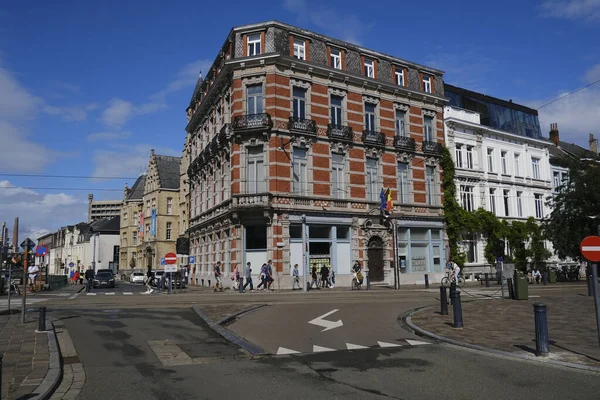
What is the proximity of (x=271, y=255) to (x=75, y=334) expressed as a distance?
56.4ft

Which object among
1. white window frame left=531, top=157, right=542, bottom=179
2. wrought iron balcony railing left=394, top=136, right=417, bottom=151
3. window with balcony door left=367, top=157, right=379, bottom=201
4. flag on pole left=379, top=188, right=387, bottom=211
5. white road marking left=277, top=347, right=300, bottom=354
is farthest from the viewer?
white window frame left=531, top=157, right=542, bottom=179

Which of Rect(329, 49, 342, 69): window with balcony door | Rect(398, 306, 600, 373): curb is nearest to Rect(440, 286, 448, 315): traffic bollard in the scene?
Rect(398, 306, 600, 373): curb

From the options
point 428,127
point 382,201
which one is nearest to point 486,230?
point 428,127

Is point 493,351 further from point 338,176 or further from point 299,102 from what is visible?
point 299,102

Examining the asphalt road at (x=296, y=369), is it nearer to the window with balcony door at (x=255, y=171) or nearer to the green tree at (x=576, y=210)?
the window with balcony door at (x=255, y=171)

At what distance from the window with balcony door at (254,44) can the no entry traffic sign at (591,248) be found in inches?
965

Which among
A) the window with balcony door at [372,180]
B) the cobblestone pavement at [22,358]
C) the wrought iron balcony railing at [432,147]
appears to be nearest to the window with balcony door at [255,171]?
the window with balcony door at [372,180]

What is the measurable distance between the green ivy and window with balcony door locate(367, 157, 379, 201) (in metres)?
6.24

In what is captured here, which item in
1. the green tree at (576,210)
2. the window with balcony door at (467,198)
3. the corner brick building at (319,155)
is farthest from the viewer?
the window with balcony door at (467,198)

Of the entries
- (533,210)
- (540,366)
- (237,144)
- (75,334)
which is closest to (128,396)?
(75,334)

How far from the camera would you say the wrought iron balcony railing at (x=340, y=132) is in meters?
30.6

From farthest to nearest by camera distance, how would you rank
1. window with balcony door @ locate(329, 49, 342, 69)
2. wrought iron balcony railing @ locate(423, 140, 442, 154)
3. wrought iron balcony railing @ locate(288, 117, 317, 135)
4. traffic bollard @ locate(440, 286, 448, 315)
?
wrought iron balcony railing @ locate(423, 140, 442, 154) → window with balcony door @ locate(329, 49, 342, 69) → wrought iron balcony railing @ locate(288, 117, 317, 135) → traffic bollard @ locate(440, 286, 448, 315)

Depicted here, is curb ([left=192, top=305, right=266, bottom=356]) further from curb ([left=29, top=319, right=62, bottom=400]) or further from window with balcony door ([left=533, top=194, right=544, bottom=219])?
window with balcony door ([left=533, top=194, right=544, bottom=219])

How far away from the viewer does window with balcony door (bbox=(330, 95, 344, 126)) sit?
103ft
